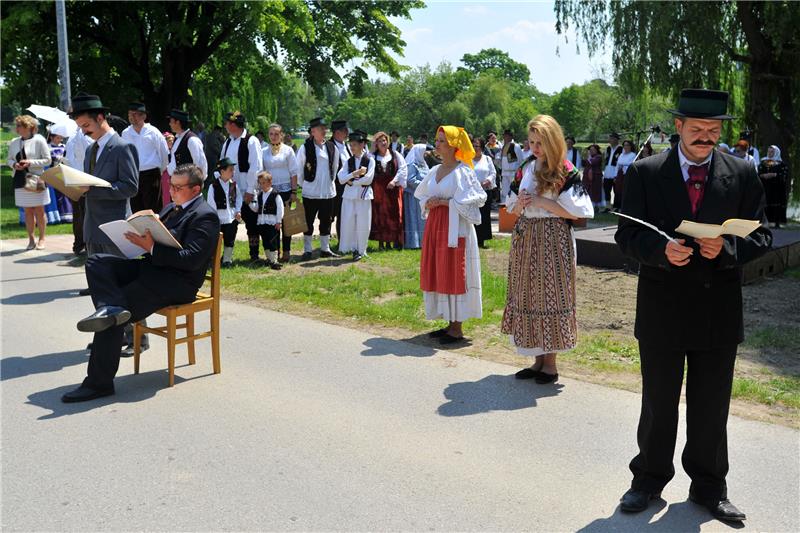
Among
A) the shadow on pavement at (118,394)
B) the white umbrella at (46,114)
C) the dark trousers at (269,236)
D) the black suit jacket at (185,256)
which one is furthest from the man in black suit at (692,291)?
the white umbrella at (46,114)

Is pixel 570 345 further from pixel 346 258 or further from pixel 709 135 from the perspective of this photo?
pixel 346 258

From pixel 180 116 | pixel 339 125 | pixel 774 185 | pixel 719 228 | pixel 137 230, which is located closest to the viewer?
pixel 719 228

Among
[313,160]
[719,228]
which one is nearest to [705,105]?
[719,228]

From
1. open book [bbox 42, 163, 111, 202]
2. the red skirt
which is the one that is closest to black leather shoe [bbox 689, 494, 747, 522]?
the red skirt

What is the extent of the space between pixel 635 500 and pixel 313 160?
9.37 metres

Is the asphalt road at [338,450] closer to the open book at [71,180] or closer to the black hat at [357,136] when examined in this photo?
the open book at [71,180]

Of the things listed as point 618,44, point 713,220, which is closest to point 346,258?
point 713,220

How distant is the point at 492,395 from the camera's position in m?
5.99

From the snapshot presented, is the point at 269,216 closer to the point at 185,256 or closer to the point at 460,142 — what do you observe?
the point at 460,142

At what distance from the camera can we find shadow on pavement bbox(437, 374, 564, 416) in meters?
5.71

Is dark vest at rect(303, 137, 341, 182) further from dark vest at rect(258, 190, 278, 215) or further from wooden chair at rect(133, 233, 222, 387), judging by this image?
wooden chair at rect(133, 233, 222, 387)

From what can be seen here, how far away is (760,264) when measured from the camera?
34.8 feet

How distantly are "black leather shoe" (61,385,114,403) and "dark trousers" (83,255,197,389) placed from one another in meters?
0.03

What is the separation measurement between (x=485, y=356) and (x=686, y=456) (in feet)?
9.92
